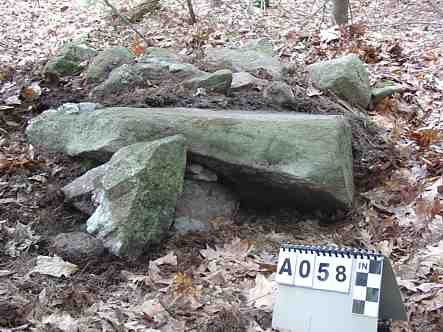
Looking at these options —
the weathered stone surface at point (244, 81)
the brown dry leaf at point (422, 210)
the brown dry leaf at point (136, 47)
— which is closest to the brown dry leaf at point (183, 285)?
the brown dry leaf at point (422, 210)

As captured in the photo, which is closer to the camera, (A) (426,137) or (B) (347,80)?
(A) (426,137)

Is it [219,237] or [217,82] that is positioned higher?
[217,82]

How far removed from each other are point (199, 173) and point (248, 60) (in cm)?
240

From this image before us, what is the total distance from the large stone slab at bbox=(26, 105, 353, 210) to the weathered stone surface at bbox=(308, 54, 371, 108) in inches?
53.6

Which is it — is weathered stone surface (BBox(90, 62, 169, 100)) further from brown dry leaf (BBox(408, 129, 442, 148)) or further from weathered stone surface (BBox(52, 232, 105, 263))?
brown dry leaf (BBox(408, 129, 442, 148))

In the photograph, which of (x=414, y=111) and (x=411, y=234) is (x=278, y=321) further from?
(x=414, y=111)

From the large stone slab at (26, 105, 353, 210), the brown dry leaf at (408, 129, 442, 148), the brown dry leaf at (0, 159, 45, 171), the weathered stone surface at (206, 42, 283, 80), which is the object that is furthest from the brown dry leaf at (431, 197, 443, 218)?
the brown dry leaf at (0, 159, 45, 171)

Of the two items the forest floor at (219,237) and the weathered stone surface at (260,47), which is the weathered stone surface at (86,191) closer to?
the forest floor at (219,237)

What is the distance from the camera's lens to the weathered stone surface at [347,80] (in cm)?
586

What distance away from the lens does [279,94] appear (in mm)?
5391

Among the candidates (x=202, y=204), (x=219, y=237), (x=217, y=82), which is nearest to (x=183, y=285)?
(x=219, y=237)

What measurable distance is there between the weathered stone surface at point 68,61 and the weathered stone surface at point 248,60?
1.65 meters

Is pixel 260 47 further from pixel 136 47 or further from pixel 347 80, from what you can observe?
pixel 136 47

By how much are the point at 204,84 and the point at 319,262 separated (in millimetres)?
3081
